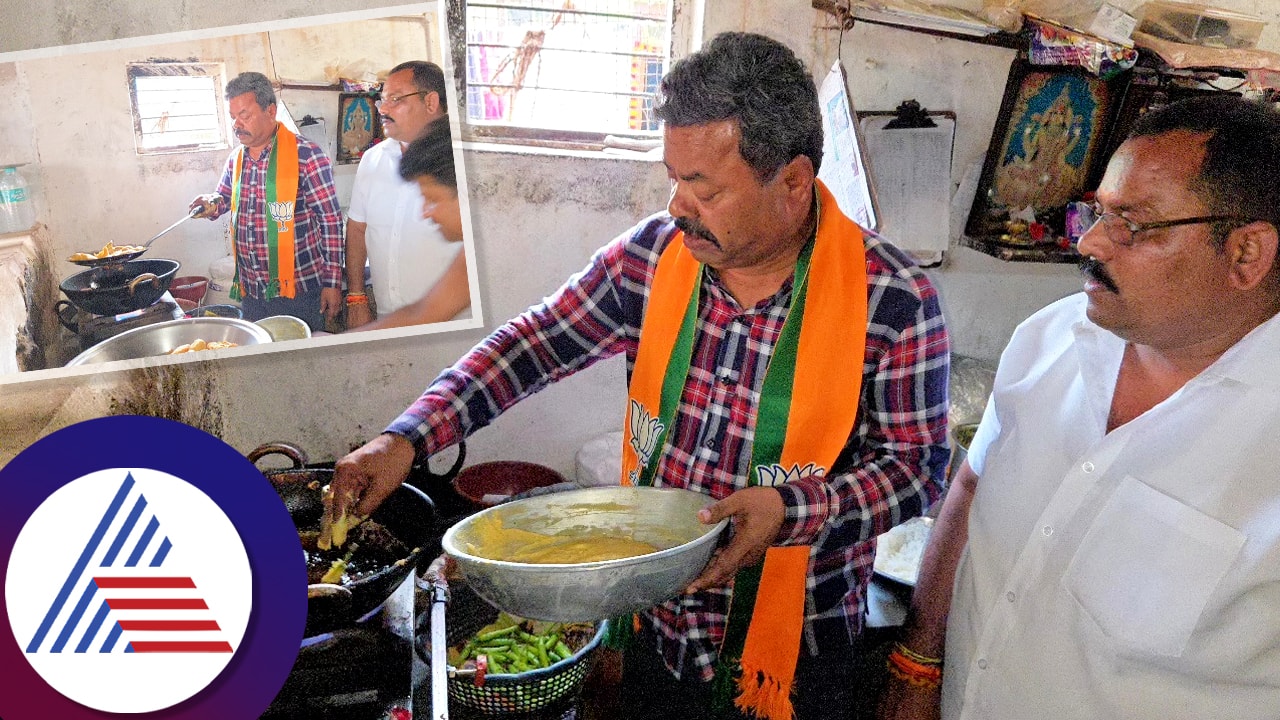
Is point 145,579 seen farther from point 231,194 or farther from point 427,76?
point 427,76

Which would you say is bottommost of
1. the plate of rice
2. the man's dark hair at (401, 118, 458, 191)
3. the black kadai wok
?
the plate of rice

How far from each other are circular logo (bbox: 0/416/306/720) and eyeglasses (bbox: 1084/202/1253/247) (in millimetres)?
1383

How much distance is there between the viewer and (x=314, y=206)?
7.45 feet

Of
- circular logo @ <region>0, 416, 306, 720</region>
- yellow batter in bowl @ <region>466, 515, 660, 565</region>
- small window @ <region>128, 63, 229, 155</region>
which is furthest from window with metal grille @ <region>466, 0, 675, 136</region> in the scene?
circular logo @ <region>0, 416, 306, 720</region>

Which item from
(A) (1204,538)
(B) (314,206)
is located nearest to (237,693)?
(A) (1204,538)

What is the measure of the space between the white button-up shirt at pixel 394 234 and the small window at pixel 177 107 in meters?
0.43

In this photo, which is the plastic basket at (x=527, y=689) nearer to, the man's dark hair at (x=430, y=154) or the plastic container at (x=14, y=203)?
the man's dark hair at (x=430, y=154)

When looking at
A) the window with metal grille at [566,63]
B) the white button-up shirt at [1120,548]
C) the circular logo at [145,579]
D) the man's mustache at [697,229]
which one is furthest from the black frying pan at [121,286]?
the white button-up shirt at [1120,548]

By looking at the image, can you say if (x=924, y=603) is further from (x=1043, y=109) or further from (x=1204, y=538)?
(x=1043, y=109)

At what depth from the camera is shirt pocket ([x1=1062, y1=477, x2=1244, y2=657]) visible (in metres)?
1.33

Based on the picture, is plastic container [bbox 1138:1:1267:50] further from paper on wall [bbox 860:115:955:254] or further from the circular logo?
the circular logo

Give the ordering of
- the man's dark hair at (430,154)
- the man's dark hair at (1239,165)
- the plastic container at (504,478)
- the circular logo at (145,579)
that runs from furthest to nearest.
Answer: the plastic container at (504,478)
the man's dark hair at (430,154)
the man's dark hair at (1239,165)
the circular logo at (145,579)

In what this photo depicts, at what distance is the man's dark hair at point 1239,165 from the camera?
52.3 inches

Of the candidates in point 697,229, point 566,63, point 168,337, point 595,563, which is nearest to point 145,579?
point 595,563
